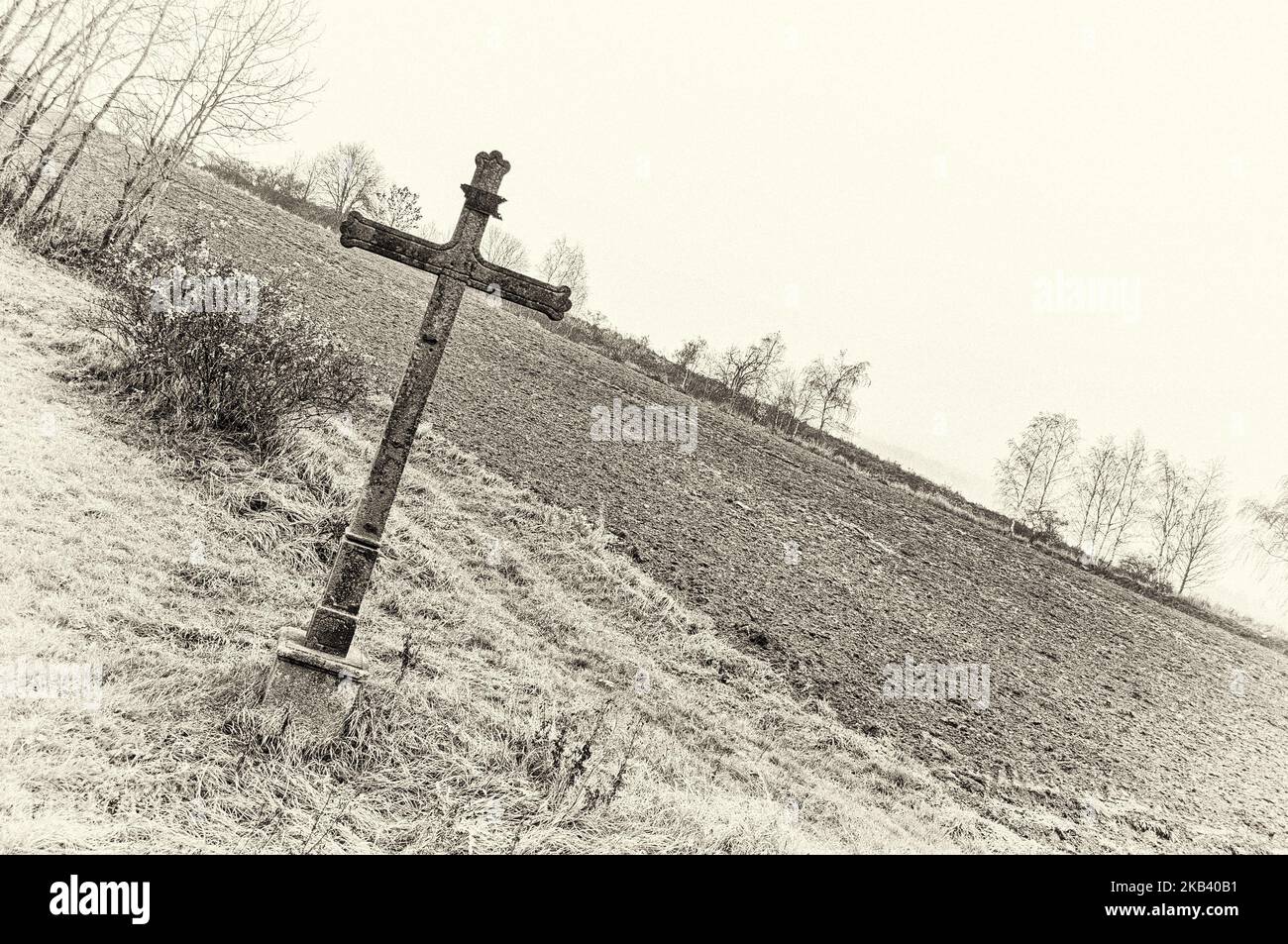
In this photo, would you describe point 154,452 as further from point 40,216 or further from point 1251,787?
point 1251,787

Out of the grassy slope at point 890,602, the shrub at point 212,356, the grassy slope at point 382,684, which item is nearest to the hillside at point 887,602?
the grassy slope at point 890,602

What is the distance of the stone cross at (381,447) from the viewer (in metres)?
3.71

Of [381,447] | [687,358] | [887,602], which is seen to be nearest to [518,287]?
[381,447]

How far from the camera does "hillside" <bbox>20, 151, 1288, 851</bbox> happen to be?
10.8 meters

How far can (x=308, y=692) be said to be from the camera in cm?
370

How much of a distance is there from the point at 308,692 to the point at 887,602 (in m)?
13.9

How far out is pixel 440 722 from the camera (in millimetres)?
4469

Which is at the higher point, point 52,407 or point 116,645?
point 52,407

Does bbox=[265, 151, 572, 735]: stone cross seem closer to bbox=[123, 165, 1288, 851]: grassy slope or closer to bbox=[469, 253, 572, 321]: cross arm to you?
bbox=[469, 253, 572, 321]: cross arm

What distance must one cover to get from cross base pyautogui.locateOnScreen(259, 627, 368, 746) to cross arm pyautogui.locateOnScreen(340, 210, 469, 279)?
2.48m
